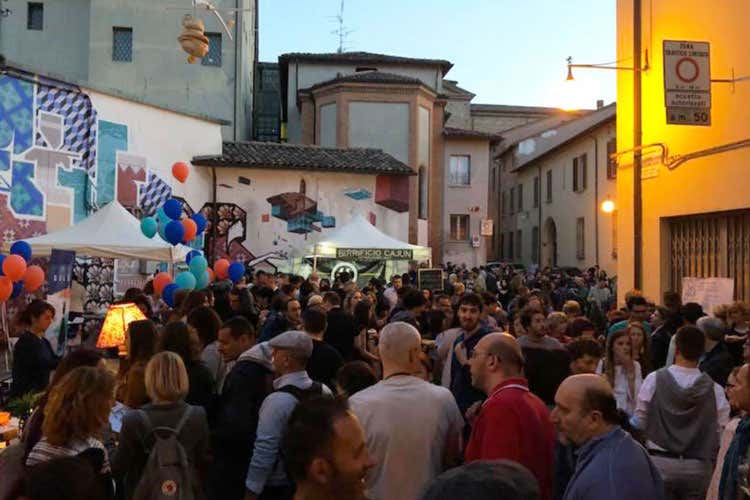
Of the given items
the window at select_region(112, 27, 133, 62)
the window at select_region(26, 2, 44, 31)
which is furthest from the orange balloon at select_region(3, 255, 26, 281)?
the window at select_region(26, 2, 44, 31)

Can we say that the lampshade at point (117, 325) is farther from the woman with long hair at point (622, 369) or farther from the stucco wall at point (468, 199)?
the stucco wall at point (468, 199)

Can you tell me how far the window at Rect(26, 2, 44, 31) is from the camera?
30844 millimetres

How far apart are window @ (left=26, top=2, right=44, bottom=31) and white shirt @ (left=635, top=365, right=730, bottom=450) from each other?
100 ft

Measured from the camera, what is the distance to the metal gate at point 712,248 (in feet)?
39.3

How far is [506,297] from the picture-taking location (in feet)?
58.1

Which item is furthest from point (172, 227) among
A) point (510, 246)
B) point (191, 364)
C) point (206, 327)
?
point (510, 246)

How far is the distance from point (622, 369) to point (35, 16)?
3037 cm

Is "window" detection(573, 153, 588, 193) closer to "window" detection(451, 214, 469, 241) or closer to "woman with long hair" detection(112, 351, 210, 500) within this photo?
"window" detection(451, 214, 469, 241)

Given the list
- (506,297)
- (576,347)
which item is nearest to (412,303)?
(576,347)

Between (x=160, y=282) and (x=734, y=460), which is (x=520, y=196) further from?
(x=734, y=460)

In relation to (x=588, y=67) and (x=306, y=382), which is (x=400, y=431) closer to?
(x=306, y=382)

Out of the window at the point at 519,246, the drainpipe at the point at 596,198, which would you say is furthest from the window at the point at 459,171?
the drainpipe at the point at 596,198

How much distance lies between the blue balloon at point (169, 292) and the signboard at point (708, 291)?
7911mm

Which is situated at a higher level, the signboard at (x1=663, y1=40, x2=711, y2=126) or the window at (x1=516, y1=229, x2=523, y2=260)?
the signboard at (x1=663, y1=40, x2=711, y2=126)
